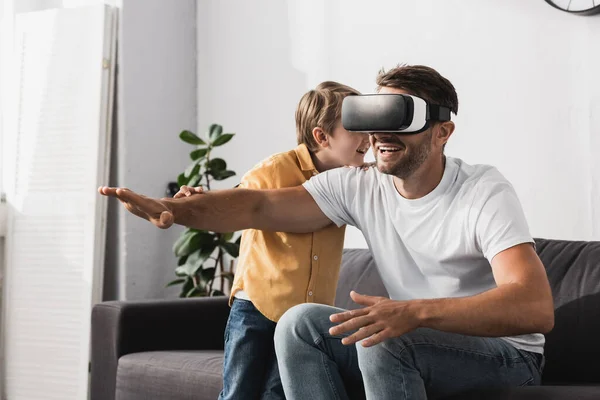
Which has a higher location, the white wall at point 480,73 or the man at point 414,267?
the white wall at point 480,73

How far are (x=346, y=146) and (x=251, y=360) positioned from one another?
0.53 metres

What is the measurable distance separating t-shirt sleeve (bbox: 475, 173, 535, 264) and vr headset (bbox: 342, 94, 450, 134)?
0.20m

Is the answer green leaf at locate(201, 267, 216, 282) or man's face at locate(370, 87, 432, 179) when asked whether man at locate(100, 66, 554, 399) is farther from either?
green leaf at locate(201, 267, 216, 282)

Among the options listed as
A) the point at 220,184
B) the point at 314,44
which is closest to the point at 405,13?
the point at 314,44

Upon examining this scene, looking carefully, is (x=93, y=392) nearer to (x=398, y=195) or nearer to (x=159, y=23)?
A: (x=398, y=195)

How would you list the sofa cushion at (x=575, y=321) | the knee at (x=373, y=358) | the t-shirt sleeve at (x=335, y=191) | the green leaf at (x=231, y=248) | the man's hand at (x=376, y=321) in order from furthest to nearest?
the green leaf at (x=231, y=248)
the sofa cushion at (x=575, y=321)
the t-shirt sleeve at (x=335, y=191)
the knee at (x=373, y=358)
the man's hand at (x=376, y=321)

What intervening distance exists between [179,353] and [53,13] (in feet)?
5.79

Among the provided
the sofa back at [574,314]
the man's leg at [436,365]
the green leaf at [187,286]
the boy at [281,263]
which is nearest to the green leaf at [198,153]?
the green leaf at [187,286]

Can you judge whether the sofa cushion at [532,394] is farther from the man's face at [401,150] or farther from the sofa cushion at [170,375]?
the sofa cushion at [170,375]

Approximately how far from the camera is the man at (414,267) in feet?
5.06

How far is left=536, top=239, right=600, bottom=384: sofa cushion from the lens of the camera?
207 cm

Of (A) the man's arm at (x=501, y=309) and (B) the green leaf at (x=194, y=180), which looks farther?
(B) the green leaf at (x=194, y=180)

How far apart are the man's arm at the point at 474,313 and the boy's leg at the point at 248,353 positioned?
14.5 inches

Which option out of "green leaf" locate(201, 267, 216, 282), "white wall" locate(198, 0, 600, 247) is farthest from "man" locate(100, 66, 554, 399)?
"green leaf" locate(201, 267, 216, 282)
